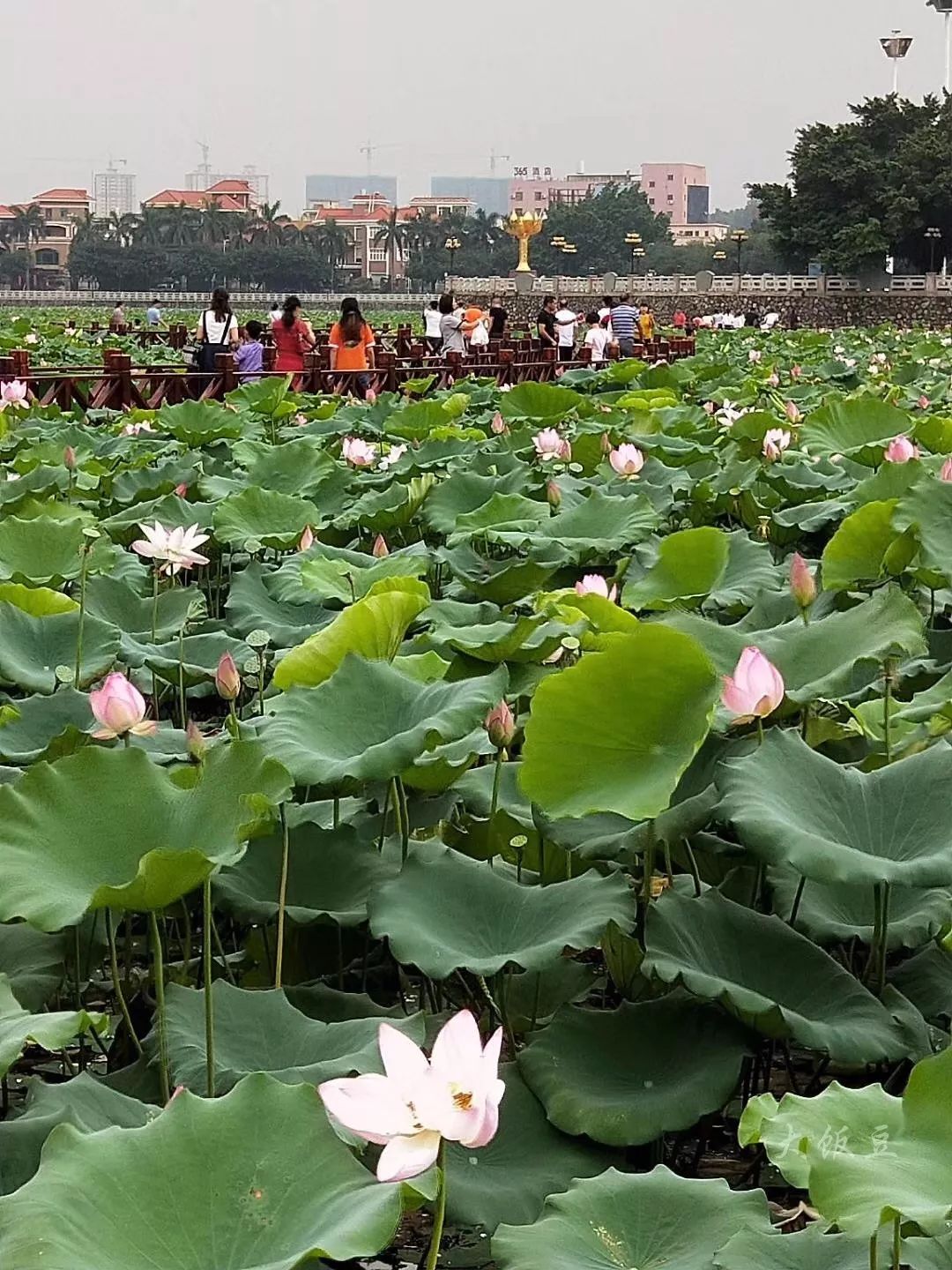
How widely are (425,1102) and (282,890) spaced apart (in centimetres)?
54

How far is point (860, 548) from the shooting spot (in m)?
1.98

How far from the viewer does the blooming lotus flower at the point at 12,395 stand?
5031 millimetres

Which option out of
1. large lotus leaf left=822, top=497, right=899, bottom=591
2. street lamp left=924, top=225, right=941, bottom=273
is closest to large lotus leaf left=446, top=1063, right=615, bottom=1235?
large lotus leaf left=822, top=497, right=899, bottom=591

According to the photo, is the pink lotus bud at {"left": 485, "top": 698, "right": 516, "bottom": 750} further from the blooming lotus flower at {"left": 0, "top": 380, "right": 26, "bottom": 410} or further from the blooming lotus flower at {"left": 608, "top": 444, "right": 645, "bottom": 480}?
the blooming lotus flower at {"left": 0, "top": 380, "right": 26, "bottom": 410}

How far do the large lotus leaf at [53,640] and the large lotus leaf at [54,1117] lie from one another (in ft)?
3.10

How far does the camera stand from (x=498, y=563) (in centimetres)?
240

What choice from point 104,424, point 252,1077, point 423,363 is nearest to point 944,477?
point 252,1077

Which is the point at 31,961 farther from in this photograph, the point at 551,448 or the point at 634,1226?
the point at 551,448

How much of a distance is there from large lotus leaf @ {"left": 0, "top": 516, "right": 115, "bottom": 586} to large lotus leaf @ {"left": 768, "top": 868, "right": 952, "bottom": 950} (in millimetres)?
1443

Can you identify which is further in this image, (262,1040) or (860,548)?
(860,548)

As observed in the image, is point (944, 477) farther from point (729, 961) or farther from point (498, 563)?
point (729, 961)

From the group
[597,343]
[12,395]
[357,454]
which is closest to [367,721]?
[357,454]

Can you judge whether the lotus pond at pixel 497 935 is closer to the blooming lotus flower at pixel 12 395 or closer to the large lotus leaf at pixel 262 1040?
the large lotus leaf at pixel 262 1040

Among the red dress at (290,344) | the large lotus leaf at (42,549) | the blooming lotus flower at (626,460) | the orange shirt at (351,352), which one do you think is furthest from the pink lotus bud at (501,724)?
the red dress at (290,344)
